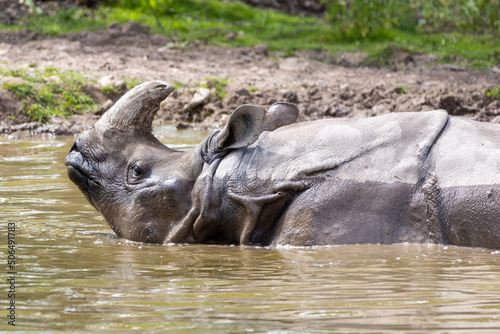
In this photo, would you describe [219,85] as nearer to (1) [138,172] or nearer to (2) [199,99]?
(2) [199,99]

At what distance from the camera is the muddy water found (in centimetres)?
324

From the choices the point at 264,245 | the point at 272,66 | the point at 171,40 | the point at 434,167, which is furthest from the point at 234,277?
the point at 171,40

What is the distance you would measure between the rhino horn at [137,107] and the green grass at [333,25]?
857cm

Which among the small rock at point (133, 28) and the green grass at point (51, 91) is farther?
the small rock at point (133, 28)

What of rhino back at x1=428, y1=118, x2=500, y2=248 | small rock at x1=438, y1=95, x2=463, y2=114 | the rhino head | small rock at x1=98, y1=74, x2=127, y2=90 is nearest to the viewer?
rhino back at x1=428, y1=118, x2=500, y2=248

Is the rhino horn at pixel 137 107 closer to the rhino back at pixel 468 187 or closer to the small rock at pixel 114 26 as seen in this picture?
the rhino back at pixel 468 187

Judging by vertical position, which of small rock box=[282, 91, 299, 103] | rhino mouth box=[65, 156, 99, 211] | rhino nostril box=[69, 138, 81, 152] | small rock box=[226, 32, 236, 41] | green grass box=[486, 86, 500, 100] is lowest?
small rock box=[226, 32, 236, 41]

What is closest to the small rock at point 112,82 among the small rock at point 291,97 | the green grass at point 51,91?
the green grass at point 51,91

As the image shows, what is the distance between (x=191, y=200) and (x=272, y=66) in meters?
8.18

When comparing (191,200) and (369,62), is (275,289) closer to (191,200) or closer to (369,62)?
(191,200)

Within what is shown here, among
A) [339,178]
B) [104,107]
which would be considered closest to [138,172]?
[339,178]

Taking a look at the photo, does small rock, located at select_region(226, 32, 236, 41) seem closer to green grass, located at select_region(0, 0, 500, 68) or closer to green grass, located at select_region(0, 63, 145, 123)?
green grass, located at select_region(0, 0, 500, 68)

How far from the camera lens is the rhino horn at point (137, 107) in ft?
17.1

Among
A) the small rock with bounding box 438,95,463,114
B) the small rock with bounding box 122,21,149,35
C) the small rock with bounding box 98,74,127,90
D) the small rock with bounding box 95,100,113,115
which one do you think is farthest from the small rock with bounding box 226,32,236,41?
the small rock with bounding box 438,95,463,114
